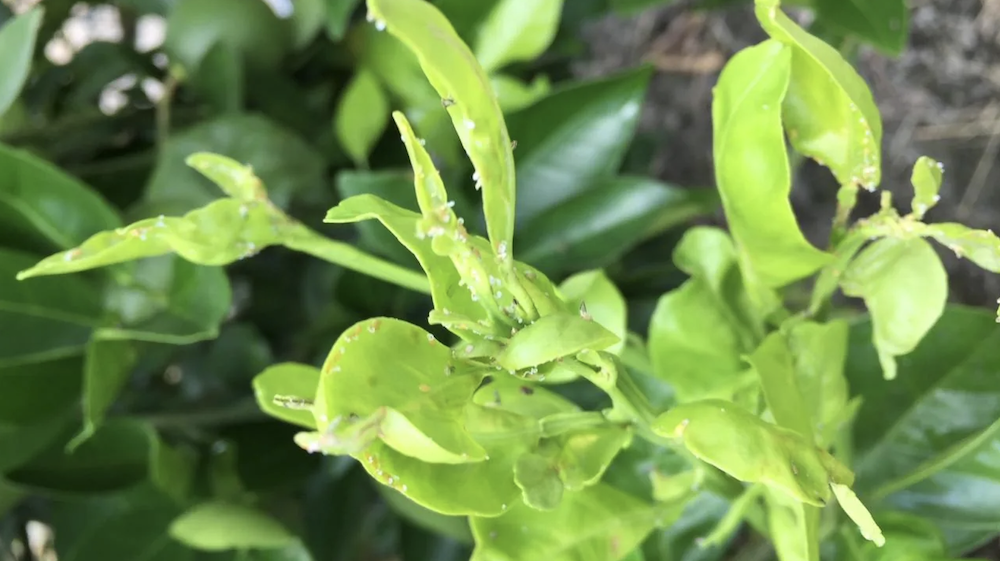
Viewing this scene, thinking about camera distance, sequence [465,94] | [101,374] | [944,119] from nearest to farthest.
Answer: [465,94]
[101,374]
[944,119]

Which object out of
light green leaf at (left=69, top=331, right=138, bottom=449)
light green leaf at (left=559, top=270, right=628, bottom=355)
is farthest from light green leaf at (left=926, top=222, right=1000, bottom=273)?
light green leaf at (left=69, top=331, right=138, bottom=449)

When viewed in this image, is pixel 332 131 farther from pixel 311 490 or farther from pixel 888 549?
pixel 888 549

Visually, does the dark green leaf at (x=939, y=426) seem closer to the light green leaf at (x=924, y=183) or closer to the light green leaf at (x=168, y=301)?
the light green leaf at (x=924, y=183)

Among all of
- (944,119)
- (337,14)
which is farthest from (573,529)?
(944,119)

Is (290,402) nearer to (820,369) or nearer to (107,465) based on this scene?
(820,369)

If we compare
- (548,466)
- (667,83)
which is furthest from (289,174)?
(667,83)

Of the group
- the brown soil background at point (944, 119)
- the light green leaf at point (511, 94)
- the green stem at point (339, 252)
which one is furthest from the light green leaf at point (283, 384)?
the brown soil background at point (944, 119)
